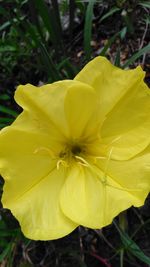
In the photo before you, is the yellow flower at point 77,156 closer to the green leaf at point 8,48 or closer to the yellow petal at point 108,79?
the yellow petal at point 108,79

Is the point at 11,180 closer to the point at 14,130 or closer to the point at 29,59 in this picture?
the point at 14,130

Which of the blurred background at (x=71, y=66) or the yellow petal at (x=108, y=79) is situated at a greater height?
the yellow petal at (x=108, y=79)

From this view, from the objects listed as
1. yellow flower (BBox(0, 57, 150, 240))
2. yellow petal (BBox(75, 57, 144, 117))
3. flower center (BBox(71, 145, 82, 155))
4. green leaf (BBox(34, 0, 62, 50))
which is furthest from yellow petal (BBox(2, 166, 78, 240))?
green leaf (BBox(34, 0, 62, 50))

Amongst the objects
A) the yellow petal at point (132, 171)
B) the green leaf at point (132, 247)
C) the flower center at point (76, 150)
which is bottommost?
the green leaf at point (132, 247)

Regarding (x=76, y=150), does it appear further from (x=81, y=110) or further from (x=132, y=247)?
(x=132, y=247)

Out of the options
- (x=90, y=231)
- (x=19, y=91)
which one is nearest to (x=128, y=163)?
(x=19, y=91)

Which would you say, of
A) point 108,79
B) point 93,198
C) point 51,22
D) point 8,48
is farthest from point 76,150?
point 8,48

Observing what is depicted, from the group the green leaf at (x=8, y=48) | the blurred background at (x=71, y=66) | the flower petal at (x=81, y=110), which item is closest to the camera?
the flower petal at (x=81, y=110)

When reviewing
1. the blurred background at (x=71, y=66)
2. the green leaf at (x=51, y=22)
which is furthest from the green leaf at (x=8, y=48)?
the green leaf at (x=51, y=22)
